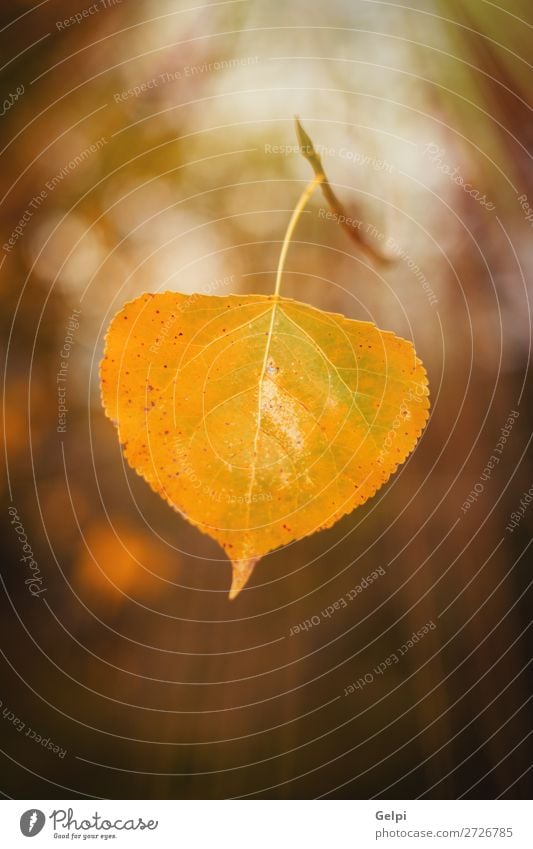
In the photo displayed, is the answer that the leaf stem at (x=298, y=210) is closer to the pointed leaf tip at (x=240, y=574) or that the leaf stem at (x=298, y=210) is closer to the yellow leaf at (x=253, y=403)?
the yellow leaf at (x=253, y=403)

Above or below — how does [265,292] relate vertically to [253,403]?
above

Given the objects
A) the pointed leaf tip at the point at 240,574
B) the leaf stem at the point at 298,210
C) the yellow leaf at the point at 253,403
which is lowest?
the pointed leaf tip at the point at 240,574

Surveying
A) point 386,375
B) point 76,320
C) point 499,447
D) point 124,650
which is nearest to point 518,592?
point 499,447

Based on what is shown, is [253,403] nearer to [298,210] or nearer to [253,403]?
[253,403]

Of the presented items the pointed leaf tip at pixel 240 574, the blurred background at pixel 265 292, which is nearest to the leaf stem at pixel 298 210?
the blurred background at pixel 265 292

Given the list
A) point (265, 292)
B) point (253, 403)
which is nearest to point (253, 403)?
point (253, 403)

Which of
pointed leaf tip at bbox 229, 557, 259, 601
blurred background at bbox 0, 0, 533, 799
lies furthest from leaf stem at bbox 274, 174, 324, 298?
pointed leaf tip at bbox 229, 557, 259, 601
